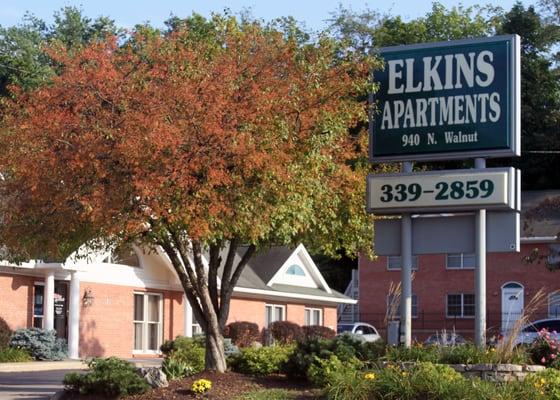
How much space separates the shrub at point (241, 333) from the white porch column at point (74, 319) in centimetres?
621

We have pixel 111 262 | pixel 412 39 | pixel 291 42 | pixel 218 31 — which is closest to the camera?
pixel 291 42

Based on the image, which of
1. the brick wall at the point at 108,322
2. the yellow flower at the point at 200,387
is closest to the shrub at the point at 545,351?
the yellow flower at the point at 200,387

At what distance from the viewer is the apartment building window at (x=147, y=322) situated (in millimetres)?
38750

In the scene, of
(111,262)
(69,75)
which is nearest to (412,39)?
(111,262)

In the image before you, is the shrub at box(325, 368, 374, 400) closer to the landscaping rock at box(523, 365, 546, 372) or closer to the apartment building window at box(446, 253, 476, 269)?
the landscaping rock at box(523, 365, 546, 372)

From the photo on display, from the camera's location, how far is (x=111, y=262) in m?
36.9

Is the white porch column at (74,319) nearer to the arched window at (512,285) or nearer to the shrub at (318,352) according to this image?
the shrub at (318,352)

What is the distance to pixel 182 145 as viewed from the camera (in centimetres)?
1605

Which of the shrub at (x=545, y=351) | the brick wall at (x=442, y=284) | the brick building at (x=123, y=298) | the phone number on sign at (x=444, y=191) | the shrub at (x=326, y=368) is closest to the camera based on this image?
the shrub at (x=326, y=368)

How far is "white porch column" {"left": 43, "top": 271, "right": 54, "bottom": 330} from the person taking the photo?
33969 mm

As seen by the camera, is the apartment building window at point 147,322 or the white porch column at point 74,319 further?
the apartment building window at point 147,322

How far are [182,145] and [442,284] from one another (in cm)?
3861

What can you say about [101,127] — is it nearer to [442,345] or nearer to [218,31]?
[218,31]

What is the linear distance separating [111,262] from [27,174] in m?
20.9
